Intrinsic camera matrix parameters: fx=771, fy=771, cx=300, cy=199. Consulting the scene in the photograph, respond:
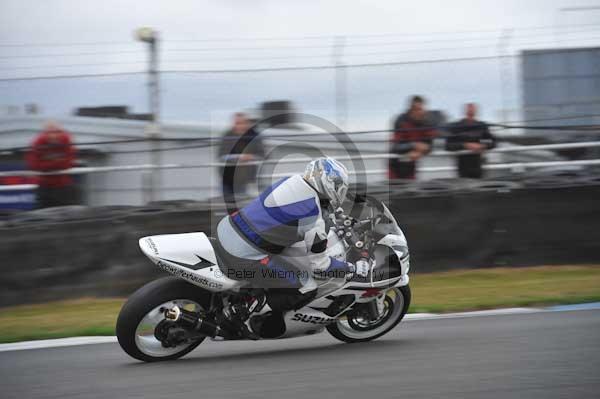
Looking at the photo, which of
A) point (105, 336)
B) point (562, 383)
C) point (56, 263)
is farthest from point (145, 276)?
point (562, 383)

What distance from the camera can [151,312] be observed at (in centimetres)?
582

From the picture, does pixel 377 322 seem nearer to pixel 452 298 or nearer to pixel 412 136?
pixel 452 298

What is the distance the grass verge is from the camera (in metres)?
7.63

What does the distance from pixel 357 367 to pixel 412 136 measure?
4507 millimetres

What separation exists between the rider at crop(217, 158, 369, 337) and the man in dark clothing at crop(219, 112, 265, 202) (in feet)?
10.6

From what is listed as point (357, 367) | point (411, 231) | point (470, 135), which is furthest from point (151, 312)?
point (470, 135)

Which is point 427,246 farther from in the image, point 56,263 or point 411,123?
point 56,263

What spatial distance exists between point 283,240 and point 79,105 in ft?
14.8

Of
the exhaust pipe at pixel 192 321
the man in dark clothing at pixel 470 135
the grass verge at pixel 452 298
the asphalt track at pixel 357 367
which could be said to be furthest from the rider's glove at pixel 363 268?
the man in dark clothing at pixel 470 135

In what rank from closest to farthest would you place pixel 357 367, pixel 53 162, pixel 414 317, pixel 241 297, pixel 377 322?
pixel 357 367 < pixel 241 297 < pixel 377 322 < pixel 414 317 < pixel 53 162

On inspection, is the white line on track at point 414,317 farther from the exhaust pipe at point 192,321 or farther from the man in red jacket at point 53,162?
the man in red jacket at point 53,162

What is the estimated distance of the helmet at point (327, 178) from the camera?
592 centimetres

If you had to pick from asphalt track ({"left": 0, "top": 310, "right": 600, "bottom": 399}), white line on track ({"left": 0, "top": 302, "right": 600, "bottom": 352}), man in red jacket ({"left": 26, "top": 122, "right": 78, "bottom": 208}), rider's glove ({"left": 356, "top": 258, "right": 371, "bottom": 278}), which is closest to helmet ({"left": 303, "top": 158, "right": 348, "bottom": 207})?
rider's glove ({"left": 356, "top": 258, "right": 371, "bottom": 278})

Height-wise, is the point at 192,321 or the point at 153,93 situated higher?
the point at 153,93
